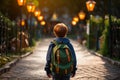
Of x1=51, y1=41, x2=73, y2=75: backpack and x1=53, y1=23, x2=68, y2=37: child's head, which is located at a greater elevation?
x1=53, y1=23, x2=68, y2=37: child's head

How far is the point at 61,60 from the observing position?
623cm

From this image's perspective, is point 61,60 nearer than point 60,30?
Yes

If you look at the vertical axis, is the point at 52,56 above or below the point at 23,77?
above

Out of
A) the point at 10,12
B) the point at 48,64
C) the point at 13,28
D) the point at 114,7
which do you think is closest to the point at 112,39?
the point at 13,28

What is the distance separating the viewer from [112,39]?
19016mm

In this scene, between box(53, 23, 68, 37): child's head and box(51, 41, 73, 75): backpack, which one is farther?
box(53, 23, 68, 37): child's head

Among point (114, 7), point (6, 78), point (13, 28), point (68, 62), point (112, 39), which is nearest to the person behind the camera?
point (68, 62)

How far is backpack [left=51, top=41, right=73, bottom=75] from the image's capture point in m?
6.21

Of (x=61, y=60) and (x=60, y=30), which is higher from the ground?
(x=60, y=30)

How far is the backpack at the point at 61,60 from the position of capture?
621cm

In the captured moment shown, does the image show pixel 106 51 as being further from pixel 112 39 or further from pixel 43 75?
pixel 43 75

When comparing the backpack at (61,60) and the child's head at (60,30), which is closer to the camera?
the backpack at (61,60)

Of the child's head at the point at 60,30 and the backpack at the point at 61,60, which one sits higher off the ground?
the child's head at the point at 60,30

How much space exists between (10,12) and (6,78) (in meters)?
38.9
